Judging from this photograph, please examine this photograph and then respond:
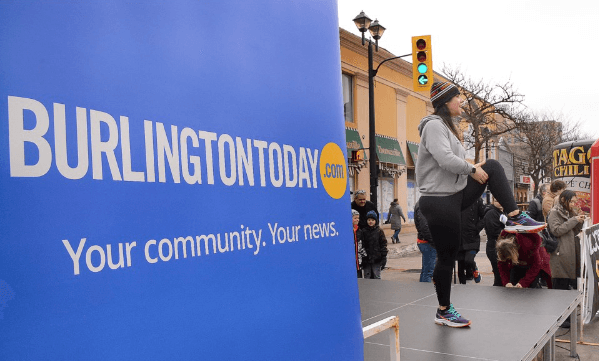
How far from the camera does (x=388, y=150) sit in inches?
840

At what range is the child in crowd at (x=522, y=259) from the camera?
547 centimetres

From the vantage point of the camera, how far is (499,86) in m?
24.8

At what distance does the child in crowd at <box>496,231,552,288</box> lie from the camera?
5473mm

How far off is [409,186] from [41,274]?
23391mm

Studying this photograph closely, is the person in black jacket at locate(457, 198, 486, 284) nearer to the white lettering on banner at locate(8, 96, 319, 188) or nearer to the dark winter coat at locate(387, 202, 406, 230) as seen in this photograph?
the white lettering on banner at locate(8, 96, 319, 188)

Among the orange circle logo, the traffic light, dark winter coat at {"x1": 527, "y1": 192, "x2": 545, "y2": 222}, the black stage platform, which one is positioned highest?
the traffic light

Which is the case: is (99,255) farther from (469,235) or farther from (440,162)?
(469,235)

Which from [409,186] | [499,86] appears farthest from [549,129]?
[409,186]

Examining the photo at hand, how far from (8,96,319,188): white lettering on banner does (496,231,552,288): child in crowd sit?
15.4 ft

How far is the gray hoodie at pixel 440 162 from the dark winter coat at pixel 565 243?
10.1ft

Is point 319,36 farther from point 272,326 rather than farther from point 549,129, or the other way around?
point 549,129

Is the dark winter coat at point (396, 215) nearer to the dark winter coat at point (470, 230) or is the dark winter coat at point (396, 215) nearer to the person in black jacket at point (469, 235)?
the person in black jacket at point (469, 235)

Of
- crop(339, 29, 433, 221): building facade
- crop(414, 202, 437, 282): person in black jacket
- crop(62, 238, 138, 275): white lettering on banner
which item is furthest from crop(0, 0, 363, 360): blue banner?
crop(339, 29, 433, 221): building facade

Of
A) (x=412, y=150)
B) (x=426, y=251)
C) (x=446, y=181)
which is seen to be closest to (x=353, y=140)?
(x=412, y=150)
